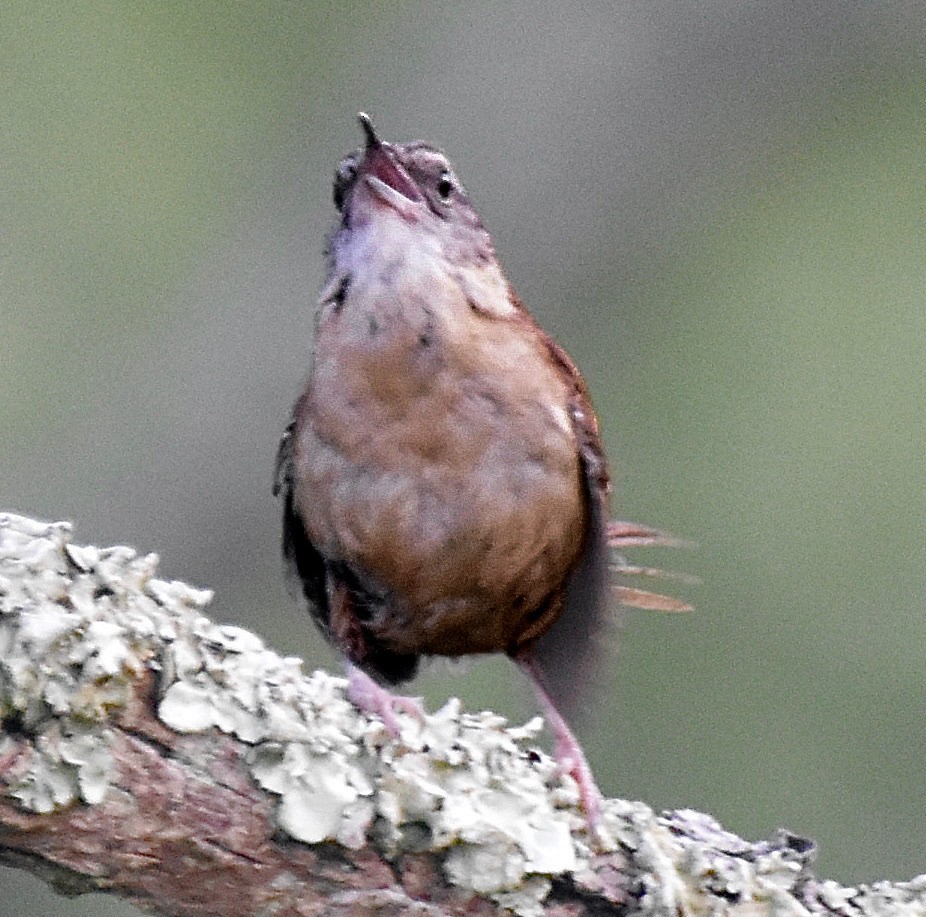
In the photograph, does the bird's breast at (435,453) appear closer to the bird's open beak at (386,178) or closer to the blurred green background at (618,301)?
the bird's open beak at (386,178)

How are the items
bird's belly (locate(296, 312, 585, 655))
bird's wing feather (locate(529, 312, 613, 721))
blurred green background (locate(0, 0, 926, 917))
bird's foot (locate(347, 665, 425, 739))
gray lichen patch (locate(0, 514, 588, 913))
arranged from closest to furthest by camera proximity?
gray lichen patch (locate(0, 514, 588, 913)) < bird's foot (locate(347, 665, 425, 739)) < bird's belly (locate(296, 312, 585, 655)) < bird's wing feather (locate(529, 312, 613, 721)) < blurred green background (locate(0, 0, 926, 917))

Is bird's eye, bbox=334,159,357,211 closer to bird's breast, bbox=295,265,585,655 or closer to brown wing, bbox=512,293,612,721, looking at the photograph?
bird's breast, bbox=295,265,585,655

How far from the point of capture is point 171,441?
4.85m

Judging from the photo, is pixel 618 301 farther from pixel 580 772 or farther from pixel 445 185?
pixel 580 772

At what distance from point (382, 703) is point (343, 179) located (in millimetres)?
1100

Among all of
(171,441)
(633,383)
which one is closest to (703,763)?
(633,383)

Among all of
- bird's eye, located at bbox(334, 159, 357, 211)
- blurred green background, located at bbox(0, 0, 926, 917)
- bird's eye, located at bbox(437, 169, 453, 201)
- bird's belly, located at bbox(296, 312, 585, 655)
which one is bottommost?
bird's belly, located at bbox(296, 312, 585, 655)

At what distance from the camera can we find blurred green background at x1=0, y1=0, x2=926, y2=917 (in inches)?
193

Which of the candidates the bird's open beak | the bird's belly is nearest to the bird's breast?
the bird's belly

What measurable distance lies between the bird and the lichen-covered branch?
0.69 ft

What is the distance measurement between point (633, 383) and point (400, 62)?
1.40m

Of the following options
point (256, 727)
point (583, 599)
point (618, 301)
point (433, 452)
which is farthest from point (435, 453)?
point (618, 301)

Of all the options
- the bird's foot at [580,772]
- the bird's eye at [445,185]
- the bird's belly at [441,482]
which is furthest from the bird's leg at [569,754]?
the bird's eye at [445,185]

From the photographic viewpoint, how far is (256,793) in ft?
9.14
